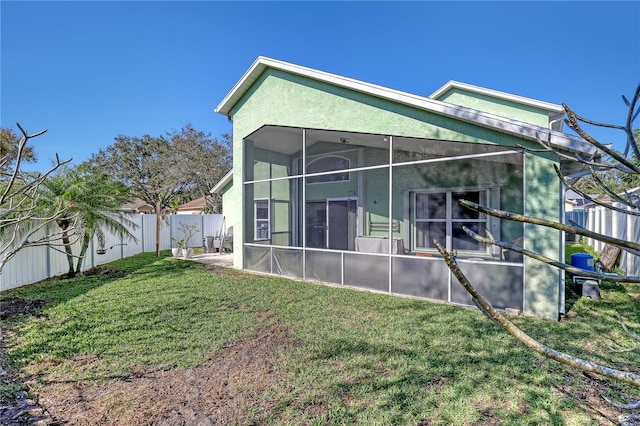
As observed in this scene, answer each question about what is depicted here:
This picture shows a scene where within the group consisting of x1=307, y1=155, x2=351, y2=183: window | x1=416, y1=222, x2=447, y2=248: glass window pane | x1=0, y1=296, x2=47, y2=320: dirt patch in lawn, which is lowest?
x1=0, y1=296, x2=47, y2=320: dirt patch in lawn

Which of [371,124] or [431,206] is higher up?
[371,124]

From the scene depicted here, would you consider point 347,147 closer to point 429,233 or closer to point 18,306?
point 429,233

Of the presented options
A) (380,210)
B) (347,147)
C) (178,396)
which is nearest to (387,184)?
(380,210)

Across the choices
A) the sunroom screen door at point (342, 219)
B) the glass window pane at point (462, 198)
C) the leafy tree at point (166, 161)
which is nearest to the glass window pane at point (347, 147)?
the sunroom screen door at point (342, 219)

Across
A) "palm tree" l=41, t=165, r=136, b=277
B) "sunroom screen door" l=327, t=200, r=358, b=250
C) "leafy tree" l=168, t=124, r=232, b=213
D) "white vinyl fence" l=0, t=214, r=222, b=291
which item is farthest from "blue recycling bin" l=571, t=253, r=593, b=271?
"leafy tree" l=168, t=124, r=232, b=213

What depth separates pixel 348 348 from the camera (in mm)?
4531

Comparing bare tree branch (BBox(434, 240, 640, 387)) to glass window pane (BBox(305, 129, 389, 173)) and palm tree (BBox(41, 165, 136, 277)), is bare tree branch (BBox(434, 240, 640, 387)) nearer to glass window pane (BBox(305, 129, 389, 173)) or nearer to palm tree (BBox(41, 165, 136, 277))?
glass window pane (BBox(305, 129, 389, 173))

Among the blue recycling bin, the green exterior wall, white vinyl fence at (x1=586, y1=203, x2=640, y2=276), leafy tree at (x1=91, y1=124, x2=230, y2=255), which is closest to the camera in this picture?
the green exterior wall

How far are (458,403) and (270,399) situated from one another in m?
1.94

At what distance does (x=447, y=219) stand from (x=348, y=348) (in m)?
5.65

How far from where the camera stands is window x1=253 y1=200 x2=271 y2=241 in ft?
34.5

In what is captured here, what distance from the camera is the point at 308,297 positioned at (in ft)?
23.9

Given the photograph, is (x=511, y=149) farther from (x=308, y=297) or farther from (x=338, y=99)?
(x=308, y=297)

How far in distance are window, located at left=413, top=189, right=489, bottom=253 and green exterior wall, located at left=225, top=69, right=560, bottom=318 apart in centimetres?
113
